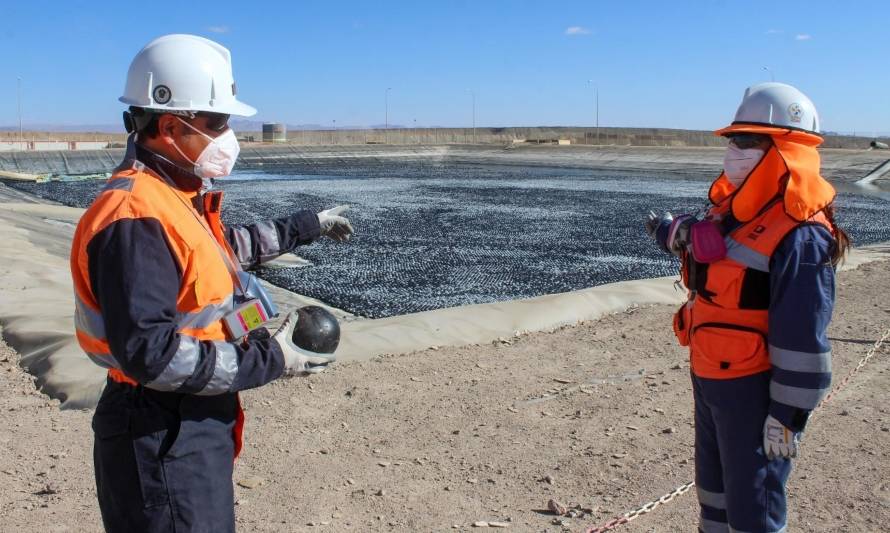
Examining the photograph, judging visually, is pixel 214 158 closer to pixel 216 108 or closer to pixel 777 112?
pixel 216 108

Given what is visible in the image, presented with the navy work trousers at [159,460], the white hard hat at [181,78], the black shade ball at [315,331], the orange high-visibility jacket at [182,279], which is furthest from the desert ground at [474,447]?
the white hard hat at [181,78]

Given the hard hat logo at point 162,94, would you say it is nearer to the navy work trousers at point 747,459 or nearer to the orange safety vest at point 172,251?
the orange safety vest at point 172,251

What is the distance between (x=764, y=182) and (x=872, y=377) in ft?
12.7

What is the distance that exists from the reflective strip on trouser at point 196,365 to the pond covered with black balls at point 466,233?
20.0 ft

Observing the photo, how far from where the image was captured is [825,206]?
2713mm

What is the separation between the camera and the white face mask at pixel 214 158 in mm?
2322

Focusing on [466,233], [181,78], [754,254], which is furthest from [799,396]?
[466,233]

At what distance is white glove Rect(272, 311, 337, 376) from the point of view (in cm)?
230

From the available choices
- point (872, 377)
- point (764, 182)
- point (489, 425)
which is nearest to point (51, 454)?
point (489, 425)

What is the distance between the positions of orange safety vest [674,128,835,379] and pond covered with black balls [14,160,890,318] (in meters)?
5.66

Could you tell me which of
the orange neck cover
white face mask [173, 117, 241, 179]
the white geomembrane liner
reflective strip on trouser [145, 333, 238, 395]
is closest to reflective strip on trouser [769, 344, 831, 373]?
the orange neck cover

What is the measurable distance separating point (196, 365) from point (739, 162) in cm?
190

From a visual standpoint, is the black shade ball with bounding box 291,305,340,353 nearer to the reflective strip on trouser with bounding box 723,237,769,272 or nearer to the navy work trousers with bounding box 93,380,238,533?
the navy work trousers with bounding box 93,380,238,533

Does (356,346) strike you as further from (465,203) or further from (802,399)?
(465,203)
